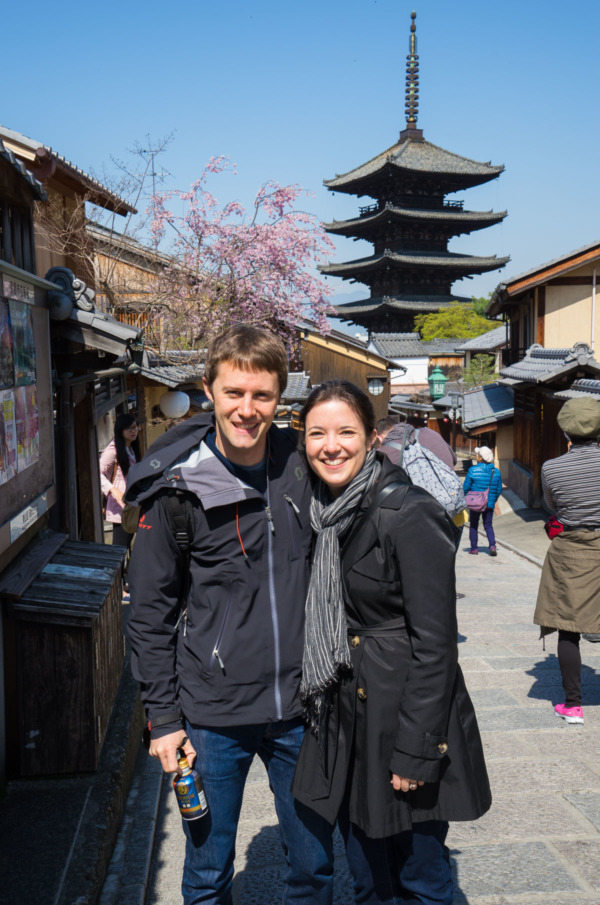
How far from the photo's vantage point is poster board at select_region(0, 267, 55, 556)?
11.9 feet

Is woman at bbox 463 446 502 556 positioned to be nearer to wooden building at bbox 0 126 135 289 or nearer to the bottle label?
wooden building at bbox 0 126 135 289

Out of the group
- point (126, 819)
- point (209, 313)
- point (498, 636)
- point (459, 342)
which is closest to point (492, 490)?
point (498, 636)

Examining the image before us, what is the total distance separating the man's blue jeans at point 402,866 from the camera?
2.29m

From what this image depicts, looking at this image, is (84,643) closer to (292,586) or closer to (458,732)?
(292,586)

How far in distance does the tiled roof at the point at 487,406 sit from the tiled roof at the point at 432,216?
1675 centimetres

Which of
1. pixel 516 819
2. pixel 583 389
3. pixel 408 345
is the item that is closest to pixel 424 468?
pixel 516 819

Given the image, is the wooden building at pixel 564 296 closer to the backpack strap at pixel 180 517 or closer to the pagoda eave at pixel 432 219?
the backpack strap at pixel 180 517

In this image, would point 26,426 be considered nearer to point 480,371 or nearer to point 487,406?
point 487,406

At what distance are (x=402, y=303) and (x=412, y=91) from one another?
48.9 feet

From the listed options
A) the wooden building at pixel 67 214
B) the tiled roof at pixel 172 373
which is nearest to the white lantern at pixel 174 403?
the tiled roof at pixel 172 373

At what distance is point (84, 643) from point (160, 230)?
46.3 ft

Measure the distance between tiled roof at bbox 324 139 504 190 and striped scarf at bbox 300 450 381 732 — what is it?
42.4 meters

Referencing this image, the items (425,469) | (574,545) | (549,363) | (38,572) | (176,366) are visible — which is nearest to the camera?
(38,572)

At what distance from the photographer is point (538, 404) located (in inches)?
739
